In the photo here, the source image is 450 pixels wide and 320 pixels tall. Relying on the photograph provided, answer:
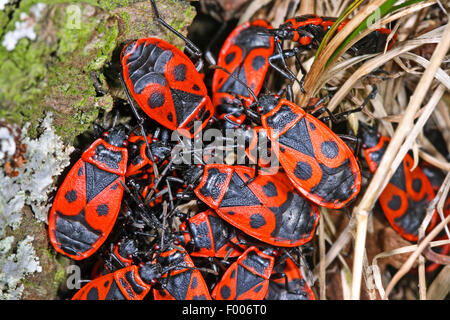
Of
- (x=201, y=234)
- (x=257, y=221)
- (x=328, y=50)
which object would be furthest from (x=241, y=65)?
(x=201, y=234)

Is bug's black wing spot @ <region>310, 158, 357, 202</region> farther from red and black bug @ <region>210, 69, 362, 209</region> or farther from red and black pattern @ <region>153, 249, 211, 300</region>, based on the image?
red and black pattern @ <region>153, 249, 211, 300</region>

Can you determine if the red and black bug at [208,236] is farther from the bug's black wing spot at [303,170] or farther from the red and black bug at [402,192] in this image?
the red and black bug at [402,192]

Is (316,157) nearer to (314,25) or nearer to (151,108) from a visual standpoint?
(314,25)

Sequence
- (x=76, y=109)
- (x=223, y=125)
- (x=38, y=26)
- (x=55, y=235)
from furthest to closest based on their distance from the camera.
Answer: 1. (x=223, y=125)
2. (x=55, y=235)
3. (x=76, y=109)
4. (x=38, y=26)

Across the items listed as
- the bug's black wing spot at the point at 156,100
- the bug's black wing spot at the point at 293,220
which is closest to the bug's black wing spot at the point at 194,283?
the bug's black wing spot at the point at 293,220

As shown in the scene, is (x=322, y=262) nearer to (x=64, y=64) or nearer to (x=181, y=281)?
(x=181, y=281)
